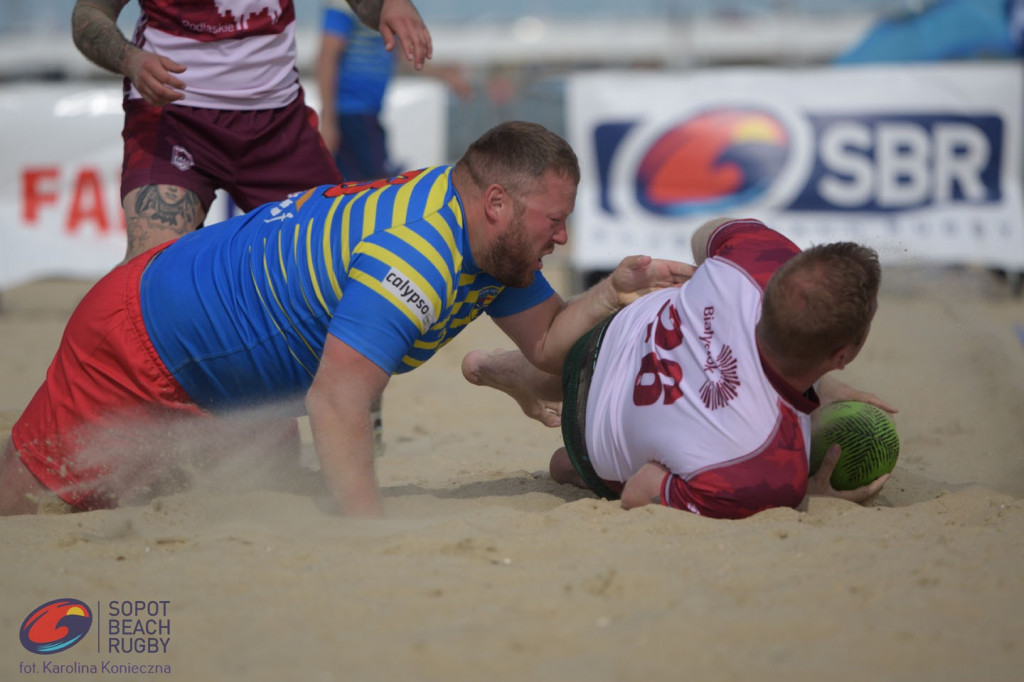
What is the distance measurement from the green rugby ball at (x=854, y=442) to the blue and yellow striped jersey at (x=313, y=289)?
0.92 m

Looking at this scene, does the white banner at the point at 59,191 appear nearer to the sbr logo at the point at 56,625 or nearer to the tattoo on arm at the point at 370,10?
the tattoo on arm at the point at 370,10

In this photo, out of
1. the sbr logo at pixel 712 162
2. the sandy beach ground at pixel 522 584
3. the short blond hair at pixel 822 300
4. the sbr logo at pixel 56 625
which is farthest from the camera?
the sbr logo at pixel 712 162

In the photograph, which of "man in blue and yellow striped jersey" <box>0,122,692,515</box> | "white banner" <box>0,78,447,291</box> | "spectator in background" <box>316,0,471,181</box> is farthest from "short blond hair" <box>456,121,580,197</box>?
"white banner" <box>0,78,447,291</box>

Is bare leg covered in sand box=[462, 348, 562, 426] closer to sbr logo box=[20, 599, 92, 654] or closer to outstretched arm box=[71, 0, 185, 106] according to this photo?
outstretched arm box=[71, 0, 185, 106]

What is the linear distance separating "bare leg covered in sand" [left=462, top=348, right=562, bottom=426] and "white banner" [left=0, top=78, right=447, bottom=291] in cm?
499

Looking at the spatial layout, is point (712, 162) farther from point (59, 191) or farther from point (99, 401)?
point (99, 401)

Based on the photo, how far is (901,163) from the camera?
7.70 m

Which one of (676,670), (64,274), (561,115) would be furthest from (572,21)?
(676,670)

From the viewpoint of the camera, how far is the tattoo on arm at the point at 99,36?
3.34m

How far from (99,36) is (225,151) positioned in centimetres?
51

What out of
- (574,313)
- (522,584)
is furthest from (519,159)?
(522,584)

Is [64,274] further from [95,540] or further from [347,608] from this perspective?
[347,608]

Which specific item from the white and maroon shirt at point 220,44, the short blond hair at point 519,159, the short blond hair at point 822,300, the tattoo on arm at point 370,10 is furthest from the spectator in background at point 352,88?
the short blond hair at point 822,300

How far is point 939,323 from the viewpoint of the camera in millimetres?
7074
